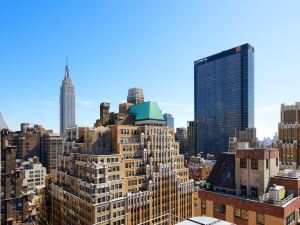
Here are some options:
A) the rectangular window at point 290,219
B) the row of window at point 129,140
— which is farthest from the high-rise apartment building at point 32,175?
the rectangular window at point 290,219

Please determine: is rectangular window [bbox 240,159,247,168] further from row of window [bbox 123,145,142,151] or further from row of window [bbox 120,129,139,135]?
row of window [bbox 120,129,139,135]

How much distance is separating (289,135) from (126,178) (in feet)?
326

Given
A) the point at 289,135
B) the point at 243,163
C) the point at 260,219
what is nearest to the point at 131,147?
the point at 243,163

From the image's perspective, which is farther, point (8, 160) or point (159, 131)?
point (8, 160)

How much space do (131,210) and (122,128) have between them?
97.4 ft

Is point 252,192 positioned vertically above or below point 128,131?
below

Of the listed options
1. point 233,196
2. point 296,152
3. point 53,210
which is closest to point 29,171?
point 53,210

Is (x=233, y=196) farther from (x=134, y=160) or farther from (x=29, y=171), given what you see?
(x=29, y=171)

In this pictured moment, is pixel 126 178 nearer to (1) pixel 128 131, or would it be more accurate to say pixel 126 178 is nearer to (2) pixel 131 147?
(2) pixel 131 147

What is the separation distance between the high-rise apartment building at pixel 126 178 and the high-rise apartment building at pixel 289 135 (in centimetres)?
6215

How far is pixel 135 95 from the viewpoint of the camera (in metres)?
150

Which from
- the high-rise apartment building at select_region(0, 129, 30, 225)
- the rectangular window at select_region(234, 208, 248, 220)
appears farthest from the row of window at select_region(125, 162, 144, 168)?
the high-rise apartment building at select_region(0, 129, 30, 225)

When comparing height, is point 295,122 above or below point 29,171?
above

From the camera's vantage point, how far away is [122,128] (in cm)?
9225
